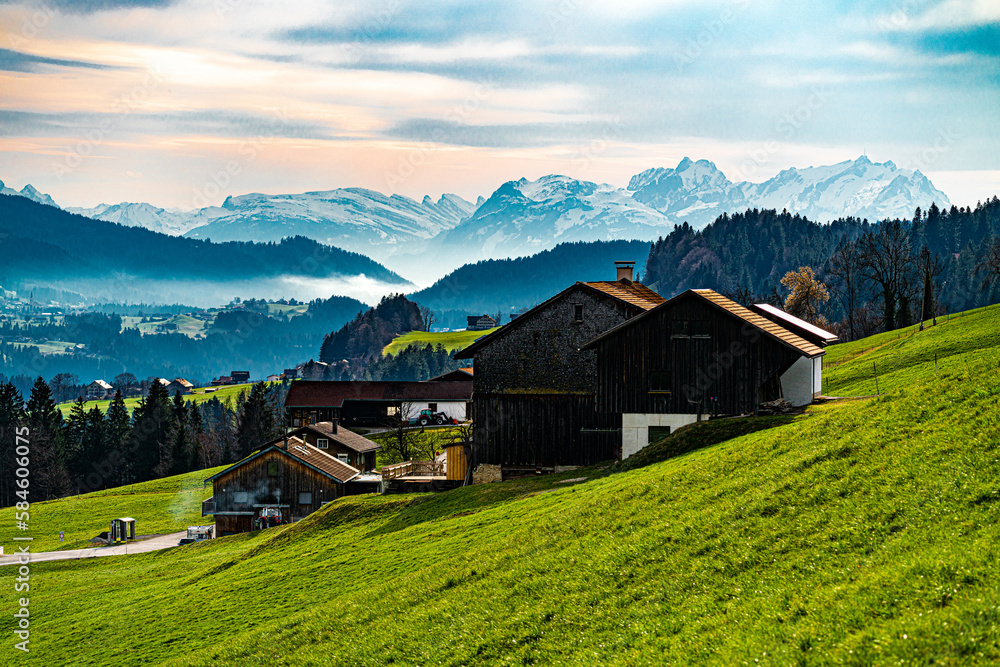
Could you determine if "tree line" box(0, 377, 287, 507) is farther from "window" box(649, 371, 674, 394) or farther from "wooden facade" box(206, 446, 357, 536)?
"window" box(649, 371, 674, 394)

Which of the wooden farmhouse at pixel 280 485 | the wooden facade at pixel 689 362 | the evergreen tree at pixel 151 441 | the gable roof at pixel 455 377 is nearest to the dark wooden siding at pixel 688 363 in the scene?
the wooden facade at pixel 689 362

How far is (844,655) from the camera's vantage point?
34.2 feet

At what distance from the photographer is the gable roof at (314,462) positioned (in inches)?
2781

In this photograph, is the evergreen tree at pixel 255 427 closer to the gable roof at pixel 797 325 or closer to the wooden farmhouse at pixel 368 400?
the wooden farmhouse at pixel 368 400

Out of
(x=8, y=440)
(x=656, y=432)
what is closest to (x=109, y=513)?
(x=8, y=440)

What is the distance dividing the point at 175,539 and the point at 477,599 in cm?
6339

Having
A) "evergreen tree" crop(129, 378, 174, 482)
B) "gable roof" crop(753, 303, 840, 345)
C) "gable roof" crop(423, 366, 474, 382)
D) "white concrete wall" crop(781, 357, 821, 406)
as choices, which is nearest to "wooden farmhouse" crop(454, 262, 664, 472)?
"gable roof" crop(753, 303, 840, 345)

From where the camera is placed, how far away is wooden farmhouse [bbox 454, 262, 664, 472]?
160 feet

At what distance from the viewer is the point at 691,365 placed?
4169 cm

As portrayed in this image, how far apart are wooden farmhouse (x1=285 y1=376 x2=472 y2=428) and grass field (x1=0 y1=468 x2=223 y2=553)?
18559 mm

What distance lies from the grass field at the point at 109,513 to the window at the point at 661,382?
5663 cm

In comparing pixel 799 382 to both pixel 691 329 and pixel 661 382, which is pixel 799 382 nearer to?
pixel 691 329

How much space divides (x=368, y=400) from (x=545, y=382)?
77.0 m

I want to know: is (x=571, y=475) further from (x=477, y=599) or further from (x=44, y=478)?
(x=44, y=478)
